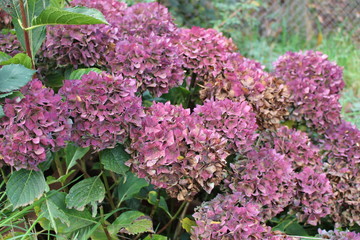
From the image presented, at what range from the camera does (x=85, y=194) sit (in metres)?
1.35

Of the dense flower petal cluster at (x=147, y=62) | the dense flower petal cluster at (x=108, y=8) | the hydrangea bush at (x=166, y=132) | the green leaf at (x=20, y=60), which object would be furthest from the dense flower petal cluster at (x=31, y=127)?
the dense flower petal cluster at (x=108, y=8)

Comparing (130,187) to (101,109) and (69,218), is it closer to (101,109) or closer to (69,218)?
(69,218)

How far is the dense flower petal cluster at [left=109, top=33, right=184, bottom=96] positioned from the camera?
4.61ft

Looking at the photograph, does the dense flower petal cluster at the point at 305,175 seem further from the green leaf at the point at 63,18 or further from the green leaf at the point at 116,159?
the green leaf at the point at 63,18

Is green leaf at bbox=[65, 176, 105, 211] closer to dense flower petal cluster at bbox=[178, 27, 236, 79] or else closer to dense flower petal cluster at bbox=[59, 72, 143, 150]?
dense flower petal cluster at bbox=[59, 72, 143, 150]

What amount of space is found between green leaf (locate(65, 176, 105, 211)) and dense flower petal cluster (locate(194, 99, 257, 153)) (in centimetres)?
40

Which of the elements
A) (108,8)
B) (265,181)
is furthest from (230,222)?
(108,8)

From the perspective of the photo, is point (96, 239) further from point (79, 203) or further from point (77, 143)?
point (77, 143)

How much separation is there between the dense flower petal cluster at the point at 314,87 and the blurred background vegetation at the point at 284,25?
1494 mm

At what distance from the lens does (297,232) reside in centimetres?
171

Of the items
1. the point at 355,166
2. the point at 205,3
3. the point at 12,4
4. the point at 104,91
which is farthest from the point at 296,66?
the point at 205,3

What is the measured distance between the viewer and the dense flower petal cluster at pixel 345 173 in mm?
1634

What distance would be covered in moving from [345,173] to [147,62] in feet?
2.94

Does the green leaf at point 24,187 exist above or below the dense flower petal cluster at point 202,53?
below
